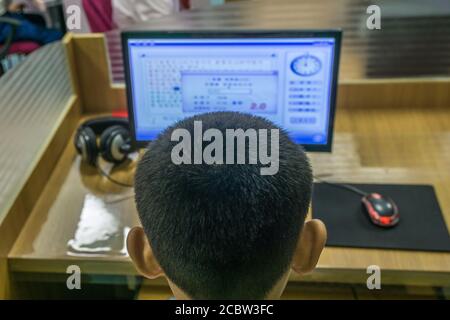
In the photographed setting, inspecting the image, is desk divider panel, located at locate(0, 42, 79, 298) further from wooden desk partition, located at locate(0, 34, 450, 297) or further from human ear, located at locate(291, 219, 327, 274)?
human ear, located at locate(291, 219, 327, 274)

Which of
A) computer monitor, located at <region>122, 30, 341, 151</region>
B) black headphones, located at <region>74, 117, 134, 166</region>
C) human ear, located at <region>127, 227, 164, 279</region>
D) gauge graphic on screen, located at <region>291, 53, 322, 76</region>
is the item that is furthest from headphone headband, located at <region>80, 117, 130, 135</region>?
human ear, located at <region>127, 227, 164, 279</region>

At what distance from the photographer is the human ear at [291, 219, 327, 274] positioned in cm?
76

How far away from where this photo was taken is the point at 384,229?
1211 mm

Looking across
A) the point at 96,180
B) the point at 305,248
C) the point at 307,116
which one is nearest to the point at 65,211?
the point at 96,180

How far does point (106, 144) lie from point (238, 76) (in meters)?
0.37

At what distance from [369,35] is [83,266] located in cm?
97

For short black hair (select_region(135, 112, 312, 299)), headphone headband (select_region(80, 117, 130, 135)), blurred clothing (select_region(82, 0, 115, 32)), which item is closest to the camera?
short black hair (select_region(135, 112, 312, 299))

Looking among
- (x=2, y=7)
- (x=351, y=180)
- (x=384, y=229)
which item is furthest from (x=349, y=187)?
(x=2, y=7)

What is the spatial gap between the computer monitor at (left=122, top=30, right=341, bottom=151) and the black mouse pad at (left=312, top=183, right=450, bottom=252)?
0.13 meters

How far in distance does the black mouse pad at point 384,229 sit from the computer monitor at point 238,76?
0.13 meters

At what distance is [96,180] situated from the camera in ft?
4.60

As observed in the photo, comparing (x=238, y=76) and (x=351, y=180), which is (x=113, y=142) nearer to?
(x=238, y=76)

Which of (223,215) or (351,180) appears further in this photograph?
(351,180)

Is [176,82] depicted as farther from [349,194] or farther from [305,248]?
[305,248]
